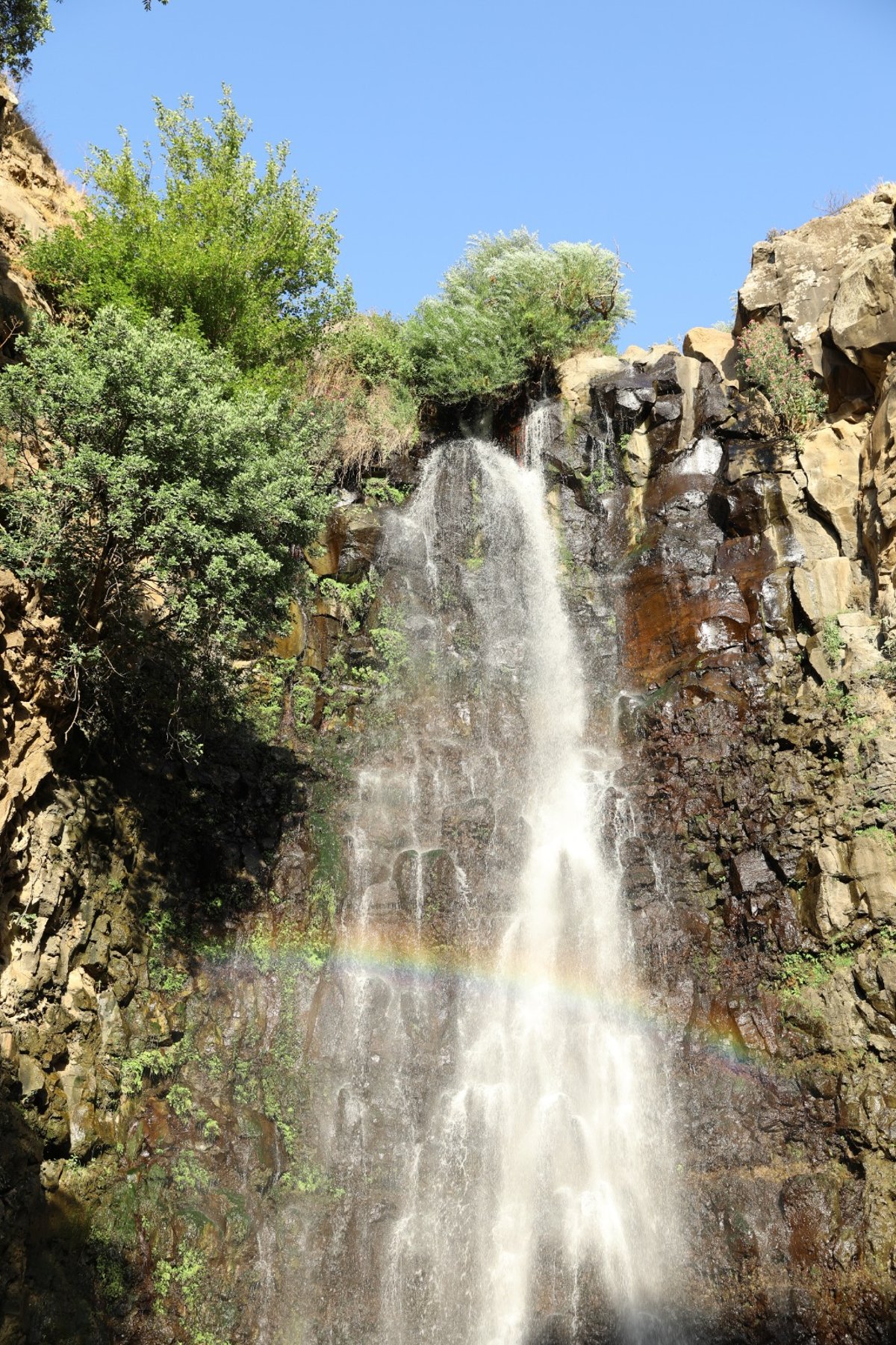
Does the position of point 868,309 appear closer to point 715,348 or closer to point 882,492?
point 882,492

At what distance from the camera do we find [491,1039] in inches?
531

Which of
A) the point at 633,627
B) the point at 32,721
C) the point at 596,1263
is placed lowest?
the point at 596,1263

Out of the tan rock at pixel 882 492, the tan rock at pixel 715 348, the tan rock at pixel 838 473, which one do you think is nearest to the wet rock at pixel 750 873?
the tan rock at pixel 882 492

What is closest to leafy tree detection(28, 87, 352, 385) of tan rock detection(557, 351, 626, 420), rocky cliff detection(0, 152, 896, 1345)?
rocky cliff detection(0, 152, 896, 1345)

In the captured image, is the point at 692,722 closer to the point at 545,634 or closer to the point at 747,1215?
the point at 545,634

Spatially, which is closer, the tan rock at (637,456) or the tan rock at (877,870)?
the tan rock at (877,870)

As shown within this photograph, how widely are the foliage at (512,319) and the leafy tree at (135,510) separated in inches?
489

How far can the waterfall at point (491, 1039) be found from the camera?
11.4 meters

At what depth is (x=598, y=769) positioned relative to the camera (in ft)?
55.8

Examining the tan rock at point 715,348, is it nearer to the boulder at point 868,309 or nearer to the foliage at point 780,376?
the foliage at point 780,376

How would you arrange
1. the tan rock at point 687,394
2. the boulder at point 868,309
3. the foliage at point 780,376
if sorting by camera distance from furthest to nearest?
the tan rock at point 687,394 < the foliage at point 780,376 < the boulder at point 868,309

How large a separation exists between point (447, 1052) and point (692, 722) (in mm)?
6928

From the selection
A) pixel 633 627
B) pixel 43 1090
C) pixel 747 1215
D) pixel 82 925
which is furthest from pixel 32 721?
pixel 633 627

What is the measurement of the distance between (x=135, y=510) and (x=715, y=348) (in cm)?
1553
